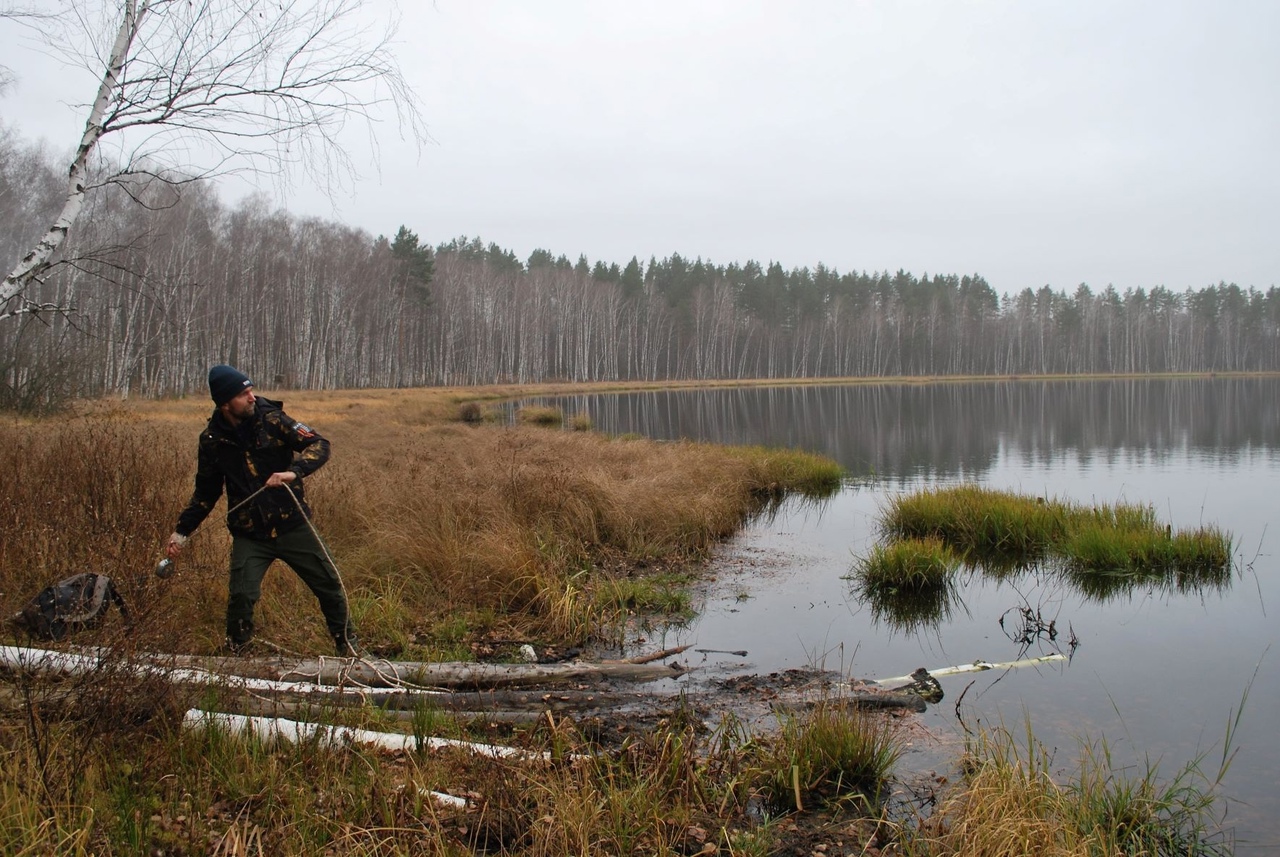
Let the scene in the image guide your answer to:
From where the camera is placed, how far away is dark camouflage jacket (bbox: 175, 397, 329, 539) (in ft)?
17.0

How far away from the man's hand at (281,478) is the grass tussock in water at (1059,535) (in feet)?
30.1

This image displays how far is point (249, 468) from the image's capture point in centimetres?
523

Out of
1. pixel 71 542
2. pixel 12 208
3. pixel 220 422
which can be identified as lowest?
pixel 71 542

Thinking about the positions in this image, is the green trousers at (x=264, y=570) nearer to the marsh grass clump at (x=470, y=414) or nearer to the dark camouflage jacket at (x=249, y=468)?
the dark camouflage jacket at (x=249, y=468)

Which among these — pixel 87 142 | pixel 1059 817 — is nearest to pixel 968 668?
pixel 1059 817

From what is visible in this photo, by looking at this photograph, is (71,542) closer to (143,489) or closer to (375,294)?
(143,489)

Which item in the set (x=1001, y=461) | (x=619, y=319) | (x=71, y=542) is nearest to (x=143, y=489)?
(x=71, y=542)

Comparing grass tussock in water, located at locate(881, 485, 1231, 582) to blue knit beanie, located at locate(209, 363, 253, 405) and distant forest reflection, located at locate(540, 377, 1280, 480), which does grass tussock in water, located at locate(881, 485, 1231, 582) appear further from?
blue knit beanie, located at locate(209, 363, 253, 405)

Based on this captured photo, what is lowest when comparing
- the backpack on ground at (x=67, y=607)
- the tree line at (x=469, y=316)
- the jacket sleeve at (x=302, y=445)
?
the backpack on ground at (x=67, y=607)

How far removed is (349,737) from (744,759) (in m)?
2.41

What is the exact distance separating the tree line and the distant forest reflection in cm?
1678

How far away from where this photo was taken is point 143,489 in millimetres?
7543

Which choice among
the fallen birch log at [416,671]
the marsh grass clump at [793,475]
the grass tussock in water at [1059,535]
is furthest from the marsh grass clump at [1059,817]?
the marsh grass clump at [793,475]

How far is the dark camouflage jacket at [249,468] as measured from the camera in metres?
5.19
